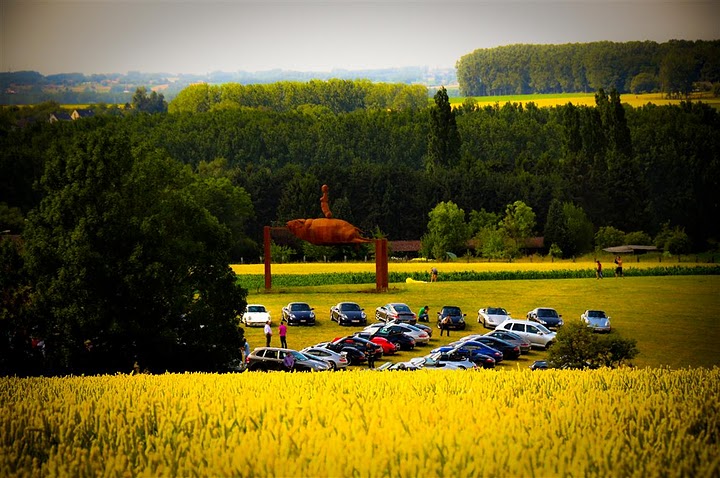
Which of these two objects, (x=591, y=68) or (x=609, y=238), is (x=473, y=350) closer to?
(x=609, y=238)

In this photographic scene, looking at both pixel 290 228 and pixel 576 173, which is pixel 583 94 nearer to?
pixel 576 173

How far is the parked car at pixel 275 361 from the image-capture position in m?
40.9

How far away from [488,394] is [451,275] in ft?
218

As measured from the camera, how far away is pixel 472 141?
543 ft

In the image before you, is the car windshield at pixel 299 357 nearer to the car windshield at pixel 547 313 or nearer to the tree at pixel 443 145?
the car windshield at pixel 547 313

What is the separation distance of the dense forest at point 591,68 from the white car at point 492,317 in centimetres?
3286

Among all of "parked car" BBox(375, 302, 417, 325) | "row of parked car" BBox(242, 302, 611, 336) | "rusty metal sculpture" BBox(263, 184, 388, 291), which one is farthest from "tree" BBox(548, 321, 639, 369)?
"rusty metal sculpture" BBox(263, 184, 388, 291)

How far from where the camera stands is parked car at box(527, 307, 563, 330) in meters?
58.4

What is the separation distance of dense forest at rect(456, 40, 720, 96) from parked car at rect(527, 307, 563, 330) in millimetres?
31963

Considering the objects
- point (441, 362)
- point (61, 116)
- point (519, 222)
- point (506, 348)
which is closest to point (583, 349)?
point (441, 362)

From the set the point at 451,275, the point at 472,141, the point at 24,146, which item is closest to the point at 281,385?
the point at 451,275

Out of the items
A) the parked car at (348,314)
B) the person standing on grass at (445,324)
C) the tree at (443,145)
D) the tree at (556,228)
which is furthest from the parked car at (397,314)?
the tree at (443,145)

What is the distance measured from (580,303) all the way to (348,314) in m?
16.3

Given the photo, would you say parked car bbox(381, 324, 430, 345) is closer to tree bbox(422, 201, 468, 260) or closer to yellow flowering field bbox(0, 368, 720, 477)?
yellow flowering field bbox(0, 368, 720, 477)
